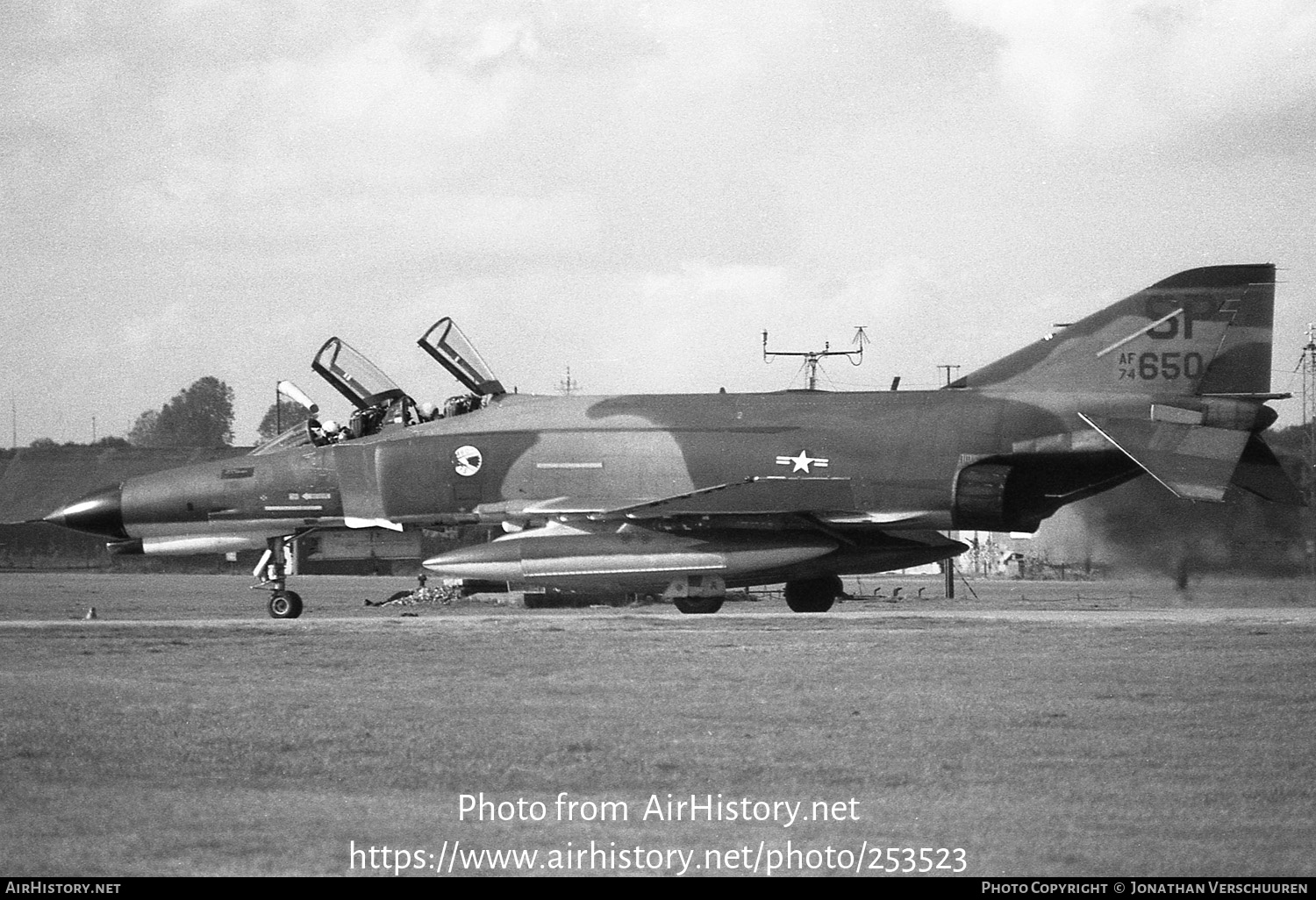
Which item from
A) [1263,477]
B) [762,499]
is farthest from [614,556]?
[1263,477]

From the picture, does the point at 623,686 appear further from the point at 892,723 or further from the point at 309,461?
the point at 309,461

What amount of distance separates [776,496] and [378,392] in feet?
22.6

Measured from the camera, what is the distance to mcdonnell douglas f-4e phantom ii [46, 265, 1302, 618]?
2069cm

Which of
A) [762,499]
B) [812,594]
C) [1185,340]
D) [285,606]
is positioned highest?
[1185,340]

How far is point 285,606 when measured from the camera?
2180 cm

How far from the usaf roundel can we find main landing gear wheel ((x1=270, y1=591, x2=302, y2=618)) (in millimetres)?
3021

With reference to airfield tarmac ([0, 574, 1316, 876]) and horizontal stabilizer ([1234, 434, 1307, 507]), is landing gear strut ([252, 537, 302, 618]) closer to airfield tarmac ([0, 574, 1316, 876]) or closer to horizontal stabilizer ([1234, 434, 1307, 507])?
airfield tarmac ([0, 574, 1316, 876])

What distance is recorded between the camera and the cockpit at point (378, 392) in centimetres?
2375

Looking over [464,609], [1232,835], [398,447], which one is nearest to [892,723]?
[1232,835]

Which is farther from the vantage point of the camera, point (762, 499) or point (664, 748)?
point (762, 499)

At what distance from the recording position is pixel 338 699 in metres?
11.6

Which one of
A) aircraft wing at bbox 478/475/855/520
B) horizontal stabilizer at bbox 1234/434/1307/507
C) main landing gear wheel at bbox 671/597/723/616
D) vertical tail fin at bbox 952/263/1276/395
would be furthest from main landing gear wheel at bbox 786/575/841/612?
horizontal stabilizer at bbox 1234/434/1307/507

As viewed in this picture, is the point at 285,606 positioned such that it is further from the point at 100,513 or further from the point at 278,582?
the point at 100,513

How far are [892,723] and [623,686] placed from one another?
274 cm
